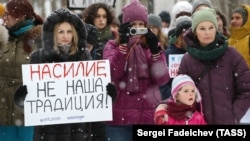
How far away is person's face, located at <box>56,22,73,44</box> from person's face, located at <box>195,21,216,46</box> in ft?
3.60

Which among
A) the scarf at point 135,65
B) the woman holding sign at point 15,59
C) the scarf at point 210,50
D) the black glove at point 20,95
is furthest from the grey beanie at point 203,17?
the woman holding sign at point 15,59

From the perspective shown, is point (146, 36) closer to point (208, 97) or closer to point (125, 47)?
point (125, 47)

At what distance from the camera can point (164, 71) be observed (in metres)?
7.55

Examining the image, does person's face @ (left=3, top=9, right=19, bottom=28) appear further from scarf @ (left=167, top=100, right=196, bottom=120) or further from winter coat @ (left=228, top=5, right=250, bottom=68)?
winter coat @ (left=228, top=5, right=250, bottom=68)

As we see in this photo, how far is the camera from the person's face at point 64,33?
704 cm

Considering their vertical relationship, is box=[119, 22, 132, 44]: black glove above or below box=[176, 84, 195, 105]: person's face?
above

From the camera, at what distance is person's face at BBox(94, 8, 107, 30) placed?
934cm

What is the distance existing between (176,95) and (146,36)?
86cm

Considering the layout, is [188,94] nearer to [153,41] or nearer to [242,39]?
[153,41]

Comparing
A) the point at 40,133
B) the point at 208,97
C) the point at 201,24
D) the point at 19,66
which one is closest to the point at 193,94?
the point at 208,97

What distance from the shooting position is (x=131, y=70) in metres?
7.52

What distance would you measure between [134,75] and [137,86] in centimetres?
11

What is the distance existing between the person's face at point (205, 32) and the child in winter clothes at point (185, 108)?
0.36 metres

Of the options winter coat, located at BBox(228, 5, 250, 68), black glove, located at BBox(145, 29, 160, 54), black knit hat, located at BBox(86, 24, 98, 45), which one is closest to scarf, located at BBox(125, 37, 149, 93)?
black glove, located at BBox(145, 29, 160, 54)
